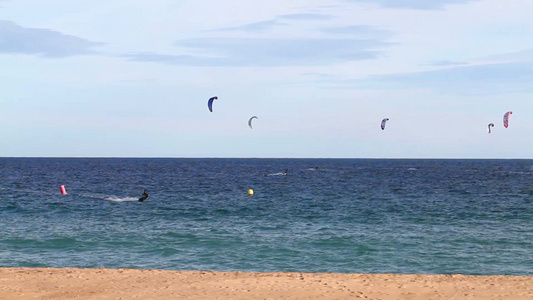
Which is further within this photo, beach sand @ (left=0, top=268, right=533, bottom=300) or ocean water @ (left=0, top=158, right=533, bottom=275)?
ocean water @ (left=0, top=158, right=533, bottom=275)

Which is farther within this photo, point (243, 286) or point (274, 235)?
point (274, 235)

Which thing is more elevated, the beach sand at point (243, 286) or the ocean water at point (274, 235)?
the beach sand at point (243, 286)

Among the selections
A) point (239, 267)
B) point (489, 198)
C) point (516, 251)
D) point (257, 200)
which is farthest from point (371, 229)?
point (489, 198)

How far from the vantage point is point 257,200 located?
181ft

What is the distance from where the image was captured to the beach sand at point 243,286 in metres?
16.3

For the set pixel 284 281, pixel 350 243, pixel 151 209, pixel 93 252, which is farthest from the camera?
pixel 151 209

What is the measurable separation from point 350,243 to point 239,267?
7281 mm

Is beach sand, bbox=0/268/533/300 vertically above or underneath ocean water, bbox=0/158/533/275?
above

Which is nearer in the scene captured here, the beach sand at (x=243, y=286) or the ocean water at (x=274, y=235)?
the beach sand at (x=243, y=286)

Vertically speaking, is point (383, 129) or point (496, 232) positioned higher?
point (383, 129)

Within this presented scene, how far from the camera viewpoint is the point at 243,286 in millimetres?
17391

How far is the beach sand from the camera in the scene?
53.5ft

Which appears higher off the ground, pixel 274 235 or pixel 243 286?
pixel 243 286

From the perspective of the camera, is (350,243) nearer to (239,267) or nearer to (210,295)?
(239,267)
